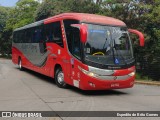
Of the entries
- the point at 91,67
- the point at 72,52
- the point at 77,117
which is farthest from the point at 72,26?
the point at 77,117

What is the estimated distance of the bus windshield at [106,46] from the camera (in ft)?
40.0

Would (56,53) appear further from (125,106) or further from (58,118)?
(58,118)

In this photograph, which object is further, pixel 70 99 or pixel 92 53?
pixel 92 53

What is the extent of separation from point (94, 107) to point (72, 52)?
351 cm

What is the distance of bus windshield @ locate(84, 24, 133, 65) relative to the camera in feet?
40.0

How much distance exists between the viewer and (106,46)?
12.4 m

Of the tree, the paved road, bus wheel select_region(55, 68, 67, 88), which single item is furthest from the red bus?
the tree

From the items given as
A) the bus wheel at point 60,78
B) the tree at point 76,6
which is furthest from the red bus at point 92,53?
the tree at point 76,6

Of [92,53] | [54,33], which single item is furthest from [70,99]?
[54,33]

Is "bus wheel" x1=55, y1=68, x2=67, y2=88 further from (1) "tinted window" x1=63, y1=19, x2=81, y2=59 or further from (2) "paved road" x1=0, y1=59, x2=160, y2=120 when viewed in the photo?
(1) "tinted window" x1=63, y1=19, x2=81, y2=59

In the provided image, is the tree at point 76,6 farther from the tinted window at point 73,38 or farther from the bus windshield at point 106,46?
the bus windshield at point 106,46

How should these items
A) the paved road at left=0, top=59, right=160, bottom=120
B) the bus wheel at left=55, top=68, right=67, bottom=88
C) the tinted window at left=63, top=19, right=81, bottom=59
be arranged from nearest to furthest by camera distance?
the paved road at left=0, top=59, right=160, bottom=120
the tinted window at left=63, top=19, right=81, bottom=59
the bus wheel at left=55, top=68, right=67, bottom=88

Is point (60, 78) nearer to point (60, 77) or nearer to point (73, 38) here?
point (60, 77)

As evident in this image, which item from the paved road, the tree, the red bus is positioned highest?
the tree
